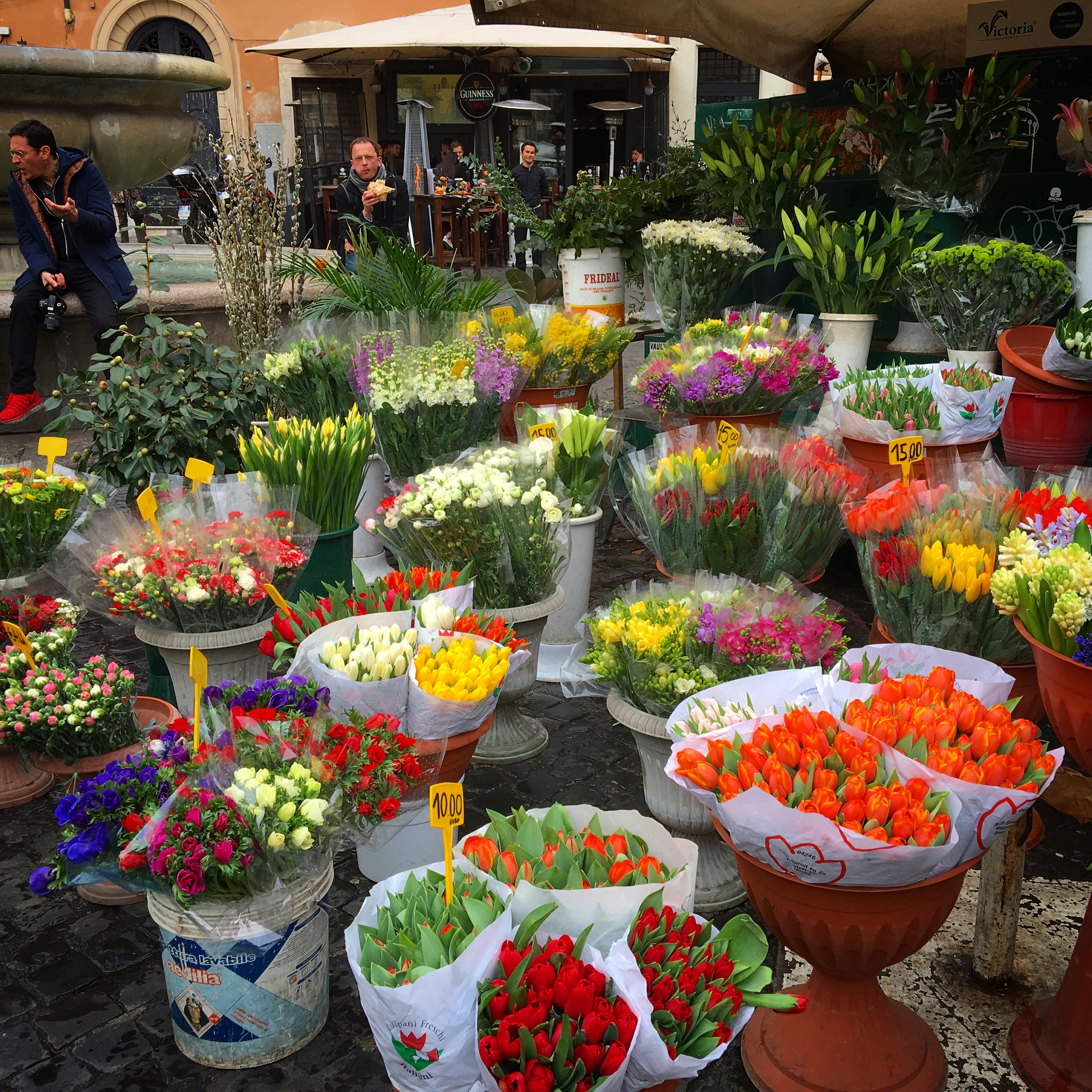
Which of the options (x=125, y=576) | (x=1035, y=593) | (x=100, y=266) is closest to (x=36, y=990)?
(x=125, y=576)

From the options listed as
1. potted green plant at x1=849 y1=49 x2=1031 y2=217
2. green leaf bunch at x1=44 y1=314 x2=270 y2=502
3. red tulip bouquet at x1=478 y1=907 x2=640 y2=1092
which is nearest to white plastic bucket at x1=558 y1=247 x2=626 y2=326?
potted green plant at x1=849 y1=49 x2=1031 y2=217

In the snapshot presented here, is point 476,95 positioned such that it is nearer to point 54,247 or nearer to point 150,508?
point 54,247

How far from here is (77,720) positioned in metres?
2.81

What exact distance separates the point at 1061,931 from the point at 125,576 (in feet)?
8.88

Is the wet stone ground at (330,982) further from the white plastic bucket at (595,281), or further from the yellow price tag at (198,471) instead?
the white plastic bucket at (595,281)

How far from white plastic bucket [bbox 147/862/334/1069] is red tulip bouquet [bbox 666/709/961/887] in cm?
85

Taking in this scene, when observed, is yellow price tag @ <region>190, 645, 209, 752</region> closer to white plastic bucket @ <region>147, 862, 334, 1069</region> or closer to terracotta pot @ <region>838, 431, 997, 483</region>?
white plastic bucket @ <region>147, 862, 334, 1069</region>

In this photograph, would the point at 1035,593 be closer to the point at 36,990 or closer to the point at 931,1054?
the point at 931,1054

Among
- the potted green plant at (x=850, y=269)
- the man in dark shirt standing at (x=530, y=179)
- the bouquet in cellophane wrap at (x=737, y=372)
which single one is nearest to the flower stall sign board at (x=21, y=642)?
the bouquet in cellophane wrap at (x=737, y=372)

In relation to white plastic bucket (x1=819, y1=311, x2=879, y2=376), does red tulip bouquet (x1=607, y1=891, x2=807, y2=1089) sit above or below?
below

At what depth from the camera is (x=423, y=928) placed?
1.69 meters

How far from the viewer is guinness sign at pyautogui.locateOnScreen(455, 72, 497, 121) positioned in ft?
59.4

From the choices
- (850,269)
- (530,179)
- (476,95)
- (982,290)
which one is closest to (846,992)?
(982,290)

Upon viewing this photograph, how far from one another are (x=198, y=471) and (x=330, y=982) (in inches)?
65.3
